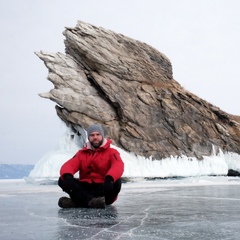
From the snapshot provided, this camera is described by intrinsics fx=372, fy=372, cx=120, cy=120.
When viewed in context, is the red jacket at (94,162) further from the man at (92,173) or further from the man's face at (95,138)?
the man's face at (95,138)

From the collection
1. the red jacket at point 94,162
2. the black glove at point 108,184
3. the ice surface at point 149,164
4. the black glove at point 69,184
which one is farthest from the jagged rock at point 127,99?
the black glove at point 108,184

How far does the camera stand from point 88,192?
6.47m

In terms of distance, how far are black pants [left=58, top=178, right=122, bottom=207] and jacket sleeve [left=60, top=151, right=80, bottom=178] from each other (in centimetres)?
19

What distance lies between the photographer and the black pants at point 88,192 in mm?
6289

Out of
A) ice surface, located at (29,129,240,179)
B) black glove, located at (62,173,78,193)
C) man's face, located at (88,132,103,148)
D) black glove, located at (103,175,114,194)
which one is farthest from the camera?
ice surface, located at (29,129,240,179)

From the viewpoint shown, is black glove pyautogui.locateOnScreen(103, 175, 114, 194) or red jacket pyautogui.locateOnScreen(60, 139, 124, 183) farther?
red jacket pyautogui.locateOnScreen(60, 139, 124, 183)

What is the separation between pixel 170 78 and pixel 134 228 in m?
28.6

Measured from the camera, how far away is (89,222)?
15.3ft

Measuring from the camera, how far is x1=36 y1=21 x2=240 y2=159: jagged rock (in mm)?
27125

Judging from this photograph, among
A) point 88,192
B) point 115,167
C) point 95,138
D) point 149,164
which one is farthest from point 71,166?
point 149,164

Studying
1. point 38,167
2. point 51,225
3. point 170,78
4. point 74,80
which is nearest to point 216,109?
point 170,78

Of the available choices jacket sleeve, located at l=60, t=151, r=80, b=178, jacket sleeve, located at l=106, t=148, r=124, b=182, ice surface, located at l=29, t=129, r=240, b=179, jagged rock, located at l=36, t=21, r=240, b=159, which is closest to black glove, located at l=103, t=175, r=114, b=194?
jacket sleeve, located at l=106, t=148, r=124, b=182

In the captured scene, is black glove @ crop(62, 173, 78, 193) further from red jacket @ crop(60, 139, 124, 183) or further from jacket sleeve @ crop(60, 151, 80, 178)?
red jacket @ crop(60, 139, 124, 183)

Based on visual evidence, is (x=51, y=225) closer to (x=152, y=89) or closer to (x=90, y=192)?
(x=90, y=192)
